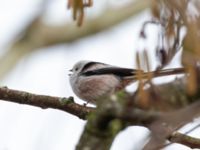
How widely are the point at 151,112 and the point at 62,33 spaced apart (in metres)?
5.40

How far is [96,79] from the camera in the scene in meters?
3.81

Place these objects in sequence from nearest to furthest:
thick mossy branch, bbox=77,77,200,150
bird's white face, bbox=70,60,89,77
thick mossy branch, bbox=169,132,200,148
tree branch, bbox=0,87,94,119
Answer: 1. thick mossy branch, bbox=77,77,200,150
2. thick mossy branch, bbox=169,132,200,148
3. tree branch, bbox=0,87,94,119
4. bird's white face, bbox=70,60,89,77

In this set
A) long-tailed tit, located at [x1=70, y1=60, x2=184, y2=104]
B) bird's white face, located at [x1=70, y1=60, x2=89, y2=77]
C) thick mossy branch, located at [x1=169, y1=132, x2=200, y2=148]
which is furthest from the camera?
bird's white face, located at [x1=70, y1=60, x2=89, y2=77]

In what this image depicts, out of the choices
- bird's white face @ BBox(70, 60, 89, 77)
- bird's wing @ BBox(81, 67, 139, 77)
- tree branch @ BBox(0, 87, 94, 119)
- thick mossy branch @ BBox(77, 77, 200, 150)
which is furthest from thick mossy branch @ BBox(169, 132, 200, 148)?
bird's white face @ BBox(70, 60, 89, 77)

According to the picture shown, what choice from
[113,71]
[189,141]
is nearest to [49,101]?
[189,141]

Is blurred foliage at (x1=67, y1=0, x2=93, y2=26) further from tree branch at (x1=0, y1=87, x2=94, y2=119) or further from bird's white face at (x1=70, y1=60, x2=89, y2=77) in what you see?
bird's white face at (x1=70, y1=60, x2=89, y2=77)

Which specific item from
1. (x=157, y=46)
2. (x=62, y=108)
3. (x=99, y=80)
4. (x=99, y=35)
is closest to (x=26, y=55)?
(x=99, y=35)

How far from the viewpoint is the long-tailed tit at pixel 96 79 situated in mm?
3537

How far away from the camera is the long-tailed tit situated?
3537mm

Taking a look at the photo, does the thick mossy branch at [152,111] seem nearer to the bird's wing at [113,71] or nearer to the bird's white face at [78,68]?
the bird's wing at [113,71]

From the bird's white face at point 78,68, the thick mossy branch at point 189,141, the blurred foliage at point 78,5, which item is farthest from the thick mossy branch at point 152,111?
the bird's white face at point 78,68

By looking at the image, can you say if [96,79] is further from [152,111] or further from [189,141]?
[152,111]

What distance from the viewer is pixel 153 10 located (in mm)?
1386

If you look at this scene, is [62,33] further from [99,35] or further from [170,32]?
[170,32]
